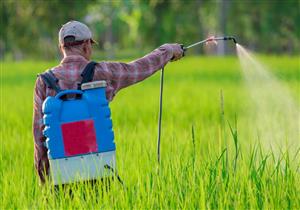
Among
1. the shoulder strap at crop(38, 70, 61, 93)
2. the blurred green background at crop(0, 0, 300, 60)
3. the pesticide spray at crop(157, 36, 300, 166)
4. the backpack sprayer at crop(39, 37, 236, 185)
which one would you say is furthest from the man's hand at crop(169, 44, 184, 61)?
the blurred green background at crop(0, 0, 300, 60)

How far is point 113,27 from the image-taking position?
67.1 m

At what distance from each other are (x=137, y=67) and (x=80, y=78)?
1.05 ft

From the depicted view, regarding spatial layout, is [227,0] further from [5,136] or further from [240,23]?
[5,136]

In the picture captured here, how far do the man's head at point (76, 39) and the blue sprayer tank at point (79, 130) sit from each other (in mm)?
246

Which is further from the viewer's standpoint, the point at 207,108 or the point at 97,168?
the point at 207,108

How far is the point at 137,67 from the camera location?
4.16 metres

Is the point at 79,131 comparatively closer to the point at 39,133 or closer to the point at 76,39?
the point at 39,133

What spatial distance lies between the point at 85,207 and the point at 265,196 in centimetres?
79

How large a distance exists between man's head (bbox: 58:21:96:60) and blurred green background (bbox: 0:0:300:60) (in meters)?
33.1

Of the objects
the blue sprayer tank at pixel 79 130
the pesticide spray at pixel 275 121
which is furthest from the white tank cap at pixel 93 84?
the pesticide spray at pixel 275 121

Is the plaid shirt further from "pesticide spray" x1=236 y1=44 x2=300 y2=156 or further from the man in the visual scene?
"pesticide spray" x1=236 y1=44 x2=300 y2=156

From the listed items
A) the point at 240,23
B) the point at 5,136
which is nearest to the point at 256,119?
the point at 5,136

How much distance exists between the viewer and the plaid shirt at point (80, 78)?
3.98m

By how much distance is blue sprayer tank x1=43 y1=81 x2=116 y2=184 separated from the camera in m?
3.82
